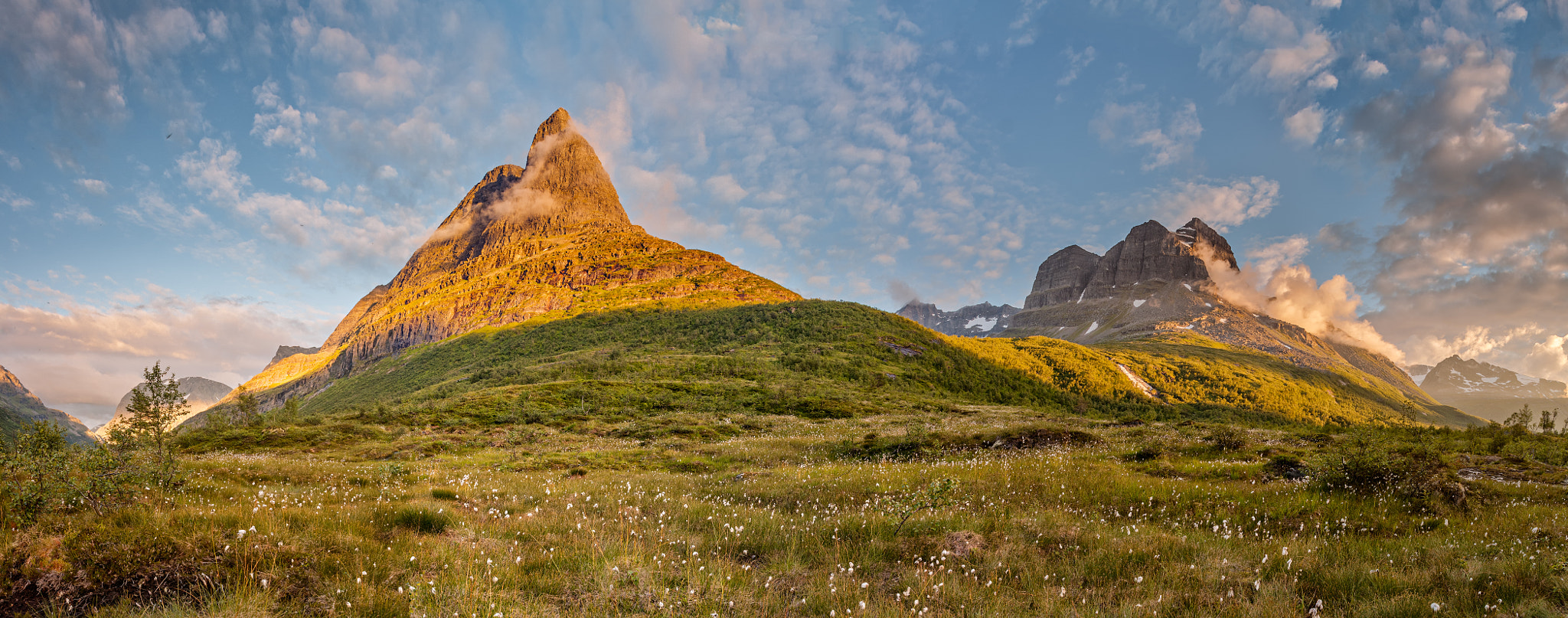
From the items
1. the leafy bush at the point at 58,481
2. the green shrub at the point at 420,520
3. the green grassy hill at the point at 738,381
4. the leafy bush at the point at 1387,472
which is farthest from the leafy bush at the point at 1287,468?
the green grassy hill at the point at 738,381

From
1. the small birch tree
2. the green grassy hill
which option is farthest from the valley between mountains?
the green grassy hill

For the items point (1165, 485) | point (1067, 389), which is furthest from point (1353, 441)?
point (1067, 389)

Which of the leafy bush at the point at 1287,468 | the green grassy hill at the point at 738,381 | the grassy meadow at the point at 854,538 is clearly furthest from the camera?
the green grassy hill at the point at 738,381

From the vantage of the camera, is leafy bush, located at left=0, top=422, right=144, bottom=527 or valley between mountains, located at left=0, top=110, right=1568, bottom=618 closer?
valley between mountains, located at left=0, top=110, right=1568, bottom=618

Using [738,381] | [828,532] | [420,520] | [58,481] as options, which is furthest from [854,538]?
[738,381]

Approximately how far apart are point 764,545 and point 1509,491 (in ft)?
44.7

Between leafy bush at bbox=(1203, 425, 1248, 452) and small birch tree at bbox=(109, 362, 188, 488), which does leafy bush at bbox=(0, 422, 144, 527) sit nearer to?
small birch tree at bbox=(109, 362, 188, 488)

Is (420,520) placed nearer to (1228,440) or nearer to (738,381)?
(1228,440)

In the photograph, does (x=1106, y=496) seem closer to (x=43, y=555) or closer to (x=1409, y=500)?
(x=1409, y=500)

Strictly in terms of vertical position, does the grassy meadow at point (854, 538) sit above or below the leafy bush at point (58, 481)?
below

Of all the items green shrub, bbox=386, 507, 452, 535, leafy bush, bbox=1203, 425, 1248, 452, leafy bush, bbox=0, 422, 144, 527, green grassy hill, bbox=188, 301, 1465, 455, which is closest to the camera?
leafy bush, bbox=0, 422, 144, 527

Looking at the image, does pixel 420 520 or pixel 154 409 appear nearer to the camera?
pixel 420 520

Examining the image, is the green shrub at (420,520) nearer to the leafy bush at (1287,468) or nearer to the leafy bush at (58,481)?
the leafy bush at (58,481)

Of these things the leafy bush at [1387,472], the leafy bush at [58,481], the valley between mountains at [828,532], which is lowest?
the valley between mountains at [828,532]
